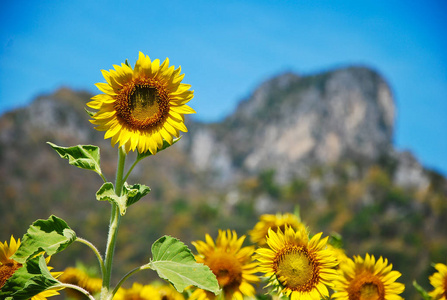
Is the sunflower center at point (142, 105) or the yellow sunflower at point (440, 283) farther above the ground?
the sunflower center at point (142, 105)

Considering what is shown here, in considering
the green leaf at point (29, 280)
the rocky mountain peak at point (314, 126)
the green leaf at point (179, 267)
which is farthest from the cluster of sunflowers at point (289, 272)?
the rocky mountain peak at point (314, 126)

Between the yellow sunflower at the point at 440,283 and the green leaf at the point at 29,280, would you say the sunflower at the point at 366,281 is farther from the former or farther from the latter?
the green leaf at the point at 29,280

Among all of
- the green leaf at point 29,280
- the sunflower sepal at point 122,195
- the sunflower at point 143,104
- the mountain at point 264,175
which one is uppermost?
the mountain at point 264,175

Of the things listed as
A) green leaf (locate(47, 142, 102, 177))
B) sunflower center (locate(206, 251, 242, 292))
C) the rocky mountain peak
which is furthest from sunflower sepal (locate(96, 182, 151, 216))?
the rocky mountain peak

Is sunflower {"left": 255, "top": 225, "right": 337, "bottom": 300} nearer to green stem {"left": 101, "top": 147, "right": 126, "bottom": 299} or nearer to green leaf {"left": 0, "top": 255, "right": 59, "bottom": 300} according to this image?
green stem {"left": 101, "top": 147, "right": 126, "bottom": 299}

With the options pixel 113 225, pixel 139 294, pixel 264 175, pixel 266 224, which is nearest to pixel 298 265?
pixel 266 224

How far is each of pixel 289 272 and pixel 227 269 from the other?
349 millimetres

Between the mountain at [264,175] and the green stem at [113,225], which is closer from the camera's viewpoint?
the green stem at [113,225]

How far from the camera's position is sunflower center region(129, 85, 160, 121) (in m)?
1.62

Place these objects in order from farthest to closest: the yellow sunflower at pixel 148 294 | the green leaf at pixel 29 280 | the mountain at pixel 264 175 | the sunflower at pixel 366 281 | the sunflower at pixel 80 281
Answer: the mountain at pixel 264 175 < the sunflower at pixel 80 281 < the yellow sunflower at pixel 148 294 < the sunflower at pixel 366 281 < the green leaf at pixel 29 280

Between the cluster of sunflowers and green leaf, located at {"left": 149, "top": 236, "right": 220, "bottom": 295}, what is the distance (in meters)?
0.28

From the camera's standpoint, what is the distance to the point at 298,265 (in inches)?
63.5

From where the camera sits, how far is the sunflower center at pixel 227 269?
1825 mm

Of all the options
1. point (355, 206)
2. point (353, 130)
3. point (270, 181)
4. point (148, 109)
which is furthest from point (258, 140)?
point (148, 109)
